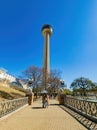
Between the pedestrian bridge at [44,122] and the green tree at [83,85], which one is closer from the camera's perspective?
the pedestrian bridge at [44,122]

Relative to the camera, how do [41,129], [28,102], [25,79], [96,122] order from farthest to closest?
[25,79] < [28,102] < [96,122] < [41,129]

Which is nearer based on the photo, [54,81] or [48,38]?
[54,81]

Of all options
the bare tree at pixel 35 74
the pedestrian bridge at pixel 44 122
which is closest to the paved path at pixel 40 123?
the pedestrian bridge at pixel 44 122

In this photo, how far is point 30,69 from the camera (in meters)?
49.0

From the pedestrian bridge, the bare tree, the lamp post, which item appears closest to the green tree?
the lamp post

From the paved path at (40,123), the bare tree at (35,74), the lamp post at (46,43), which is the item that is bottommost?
the paved path at (40,123)

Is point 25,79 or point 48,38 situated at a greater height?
point 48,38

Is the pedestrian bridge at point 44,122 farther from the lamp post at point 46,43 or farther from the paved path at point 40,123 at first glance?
the lamp post at point 46,43

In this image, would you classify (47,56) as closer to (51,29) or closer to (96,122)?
(51,29)

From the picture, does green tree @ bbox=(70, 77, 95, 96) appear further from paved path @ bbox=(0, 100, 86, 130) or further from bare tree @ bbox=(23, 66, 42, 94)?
paved path @ bbox=(0, 100, 86, 130)

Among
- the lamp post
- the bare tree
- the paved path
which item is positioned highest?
the lamp post

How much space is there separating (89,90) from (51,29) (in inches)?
1403

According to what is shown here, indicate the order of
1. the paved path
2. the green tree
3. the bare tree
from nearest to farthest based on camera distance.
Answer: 1. the paved path
2. the bare tree
3. the green tree

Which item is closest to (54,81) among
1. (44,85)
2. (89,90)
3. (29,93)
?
(44,85)
